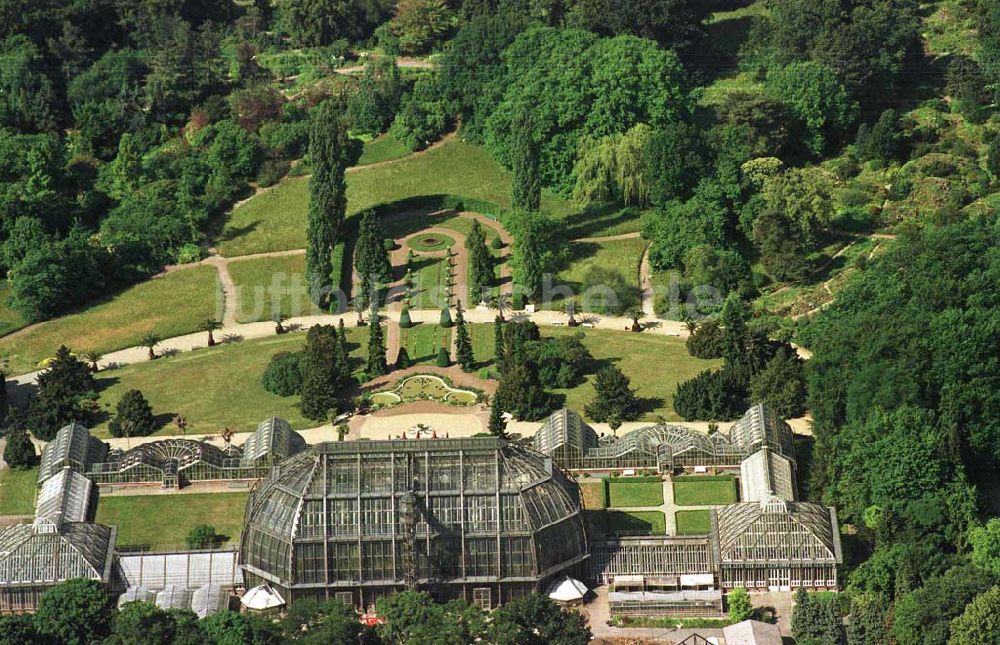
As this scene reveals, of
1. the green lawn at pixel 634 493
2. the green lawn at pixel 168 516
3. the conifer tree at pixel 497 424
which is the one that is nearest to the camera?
the green lawn at pixel 168 516

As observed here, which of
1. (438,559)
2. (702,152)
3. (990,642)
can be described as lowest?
(990,642)

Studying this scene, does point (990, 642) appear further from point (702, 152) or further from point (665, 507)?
point (702, 152)

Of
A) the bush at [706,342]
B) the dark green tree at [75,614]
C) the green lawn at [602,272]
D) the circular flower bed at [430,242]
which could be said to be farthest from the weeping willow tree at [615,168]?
the dark green tree at [75,614]

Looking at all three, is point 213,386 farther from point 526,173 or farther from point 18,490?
point 526,173

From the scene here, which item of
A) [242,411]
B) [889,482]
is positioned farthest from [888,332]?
[242,411]

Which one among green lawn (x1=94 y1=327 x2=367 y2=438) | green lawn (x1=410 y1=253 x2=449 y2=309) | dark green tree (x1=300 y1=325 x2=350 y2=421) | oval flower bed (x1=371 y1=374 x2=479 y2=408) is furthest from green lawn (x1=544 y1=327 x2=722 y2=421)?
green lawn (x1=94 y1=327 x2=367 y2=438)

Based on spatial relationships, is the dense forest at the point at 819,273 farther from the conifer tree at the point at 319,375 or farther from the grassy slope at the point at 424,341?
the conifer tree at the point at 319,375
